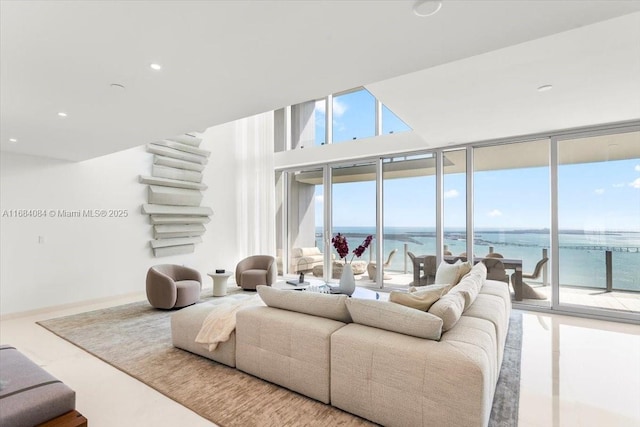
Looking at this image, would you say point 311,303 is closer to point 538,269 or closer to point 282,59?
point 282,59

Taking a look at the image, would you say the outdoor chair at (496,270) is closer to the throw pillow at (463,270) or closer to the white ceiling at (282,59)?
the throw pillow at (463,270)

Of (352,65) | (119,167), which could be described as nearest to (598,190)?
(352,65)

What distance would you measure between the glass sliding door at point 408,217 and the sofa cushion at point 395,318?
3.75m

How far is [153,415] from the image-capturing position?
2.22 metres

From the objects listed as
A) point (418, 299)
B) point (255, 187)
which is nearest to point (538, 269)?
point (418, 299)

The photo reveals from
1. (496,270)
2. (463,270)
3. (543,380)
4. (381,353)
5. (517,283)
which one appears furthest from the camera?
(496,270)

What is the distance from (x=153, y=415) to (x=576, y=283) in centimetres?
556

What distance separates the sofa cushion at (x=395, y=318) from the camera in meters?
2.08

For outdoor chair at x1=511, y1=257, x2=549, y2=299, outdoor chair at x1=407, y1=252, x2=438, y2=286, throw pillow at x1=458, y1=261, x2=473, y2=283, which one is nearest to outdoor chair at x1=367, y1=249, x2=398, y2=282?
outdoor chair at x1=407, y1=252, x2=438, y2=286

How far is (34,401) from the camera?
1.74 meters

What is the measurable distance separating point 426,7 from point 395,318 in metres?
1.86

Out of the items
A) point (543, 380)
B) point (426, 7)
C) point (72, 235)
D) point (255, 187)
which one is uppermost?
point (426, 7)

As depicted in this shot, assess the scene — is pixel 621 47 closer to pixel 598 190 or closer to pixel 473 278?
pixel 473 278

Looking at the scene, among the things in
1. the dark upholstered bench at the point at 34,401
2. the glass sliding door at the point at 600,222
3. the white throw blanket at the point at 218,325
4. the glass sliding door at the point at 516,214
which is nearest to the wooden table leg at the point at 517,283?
the glass sliding door at the point at 516,214
